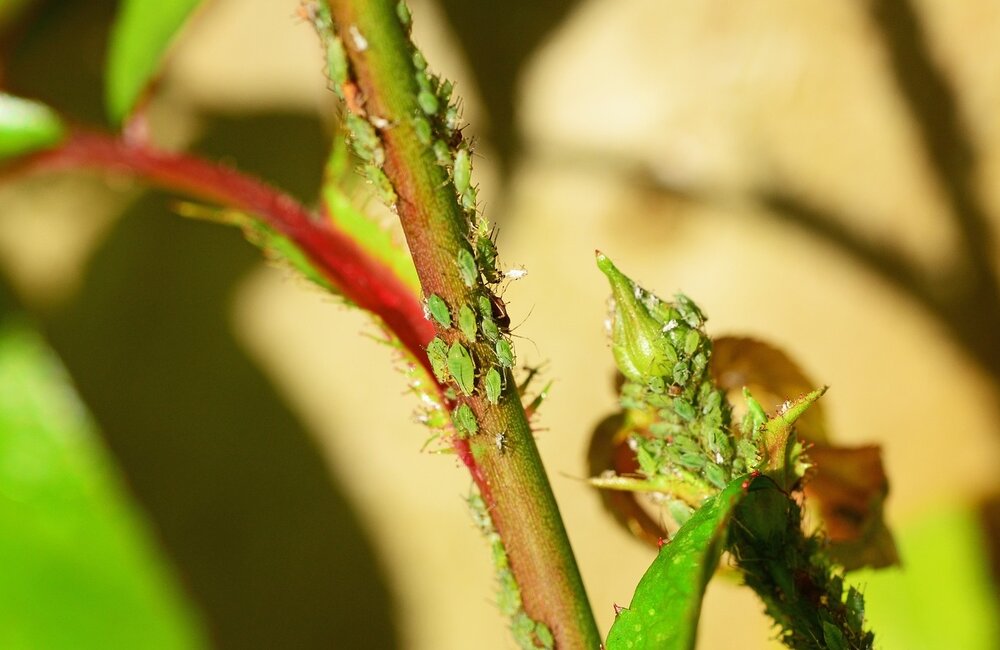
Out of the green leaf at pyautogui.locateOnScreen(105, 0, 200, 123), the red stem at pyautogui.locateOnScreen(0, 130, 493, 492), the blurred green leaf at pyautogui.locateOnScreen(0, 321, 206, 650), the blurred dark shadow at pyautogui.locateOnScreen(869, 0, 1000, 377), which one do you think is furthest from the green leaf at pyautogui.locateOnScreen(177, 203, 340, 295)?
the blurred dark shadow at pyautogui.locateOnScreen(869, 0, 1000, 377)

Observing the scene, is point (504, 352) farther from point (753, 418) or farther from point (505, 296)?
point (505, 296)

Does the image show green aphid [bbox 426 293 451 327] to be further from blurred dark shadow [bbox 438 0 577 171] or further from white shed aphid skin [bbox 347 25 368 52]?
blurred dark shadow [bbox 438 0 577 171]

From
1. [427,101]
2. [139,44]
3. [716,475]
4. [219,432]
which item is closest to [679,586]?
[716,475]

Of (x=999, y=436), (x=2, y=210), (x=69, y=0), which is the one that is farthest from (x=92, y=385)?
(x=999, y=436)

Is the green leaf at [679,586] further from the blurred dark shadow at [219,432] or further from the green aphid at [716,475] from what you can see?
the blurred dark shadow at [219,432]

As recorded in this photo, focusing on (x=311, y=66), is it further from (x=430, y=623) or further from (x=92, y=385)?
(x=430, y=623)

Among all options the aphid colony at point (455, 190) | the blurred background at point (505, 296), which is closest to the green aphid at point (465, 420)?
the aphid colony at point (455, 190)

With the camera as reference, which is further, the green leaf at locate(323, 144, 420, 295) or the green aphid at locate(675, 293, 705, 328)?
the green leaf at locate(323, 144, 420, 295)
